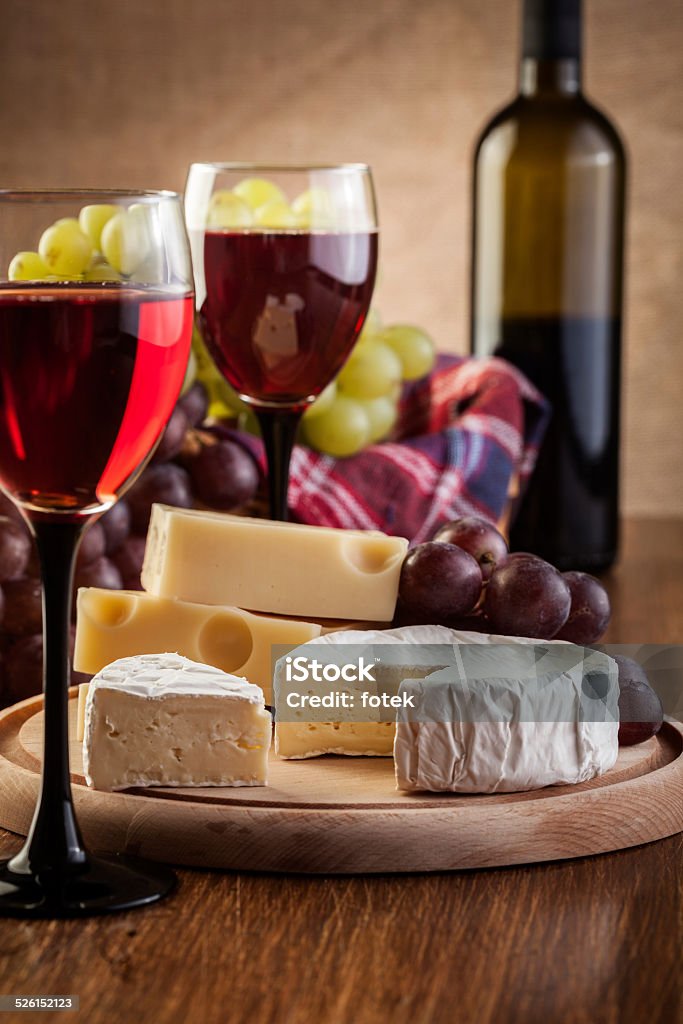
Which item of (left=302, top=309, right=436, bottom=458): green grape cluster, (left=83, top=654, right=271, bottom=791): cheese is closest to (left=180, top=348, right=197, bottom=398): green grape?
(left=302, top=309, right=436, bottom=458): green grape cluster

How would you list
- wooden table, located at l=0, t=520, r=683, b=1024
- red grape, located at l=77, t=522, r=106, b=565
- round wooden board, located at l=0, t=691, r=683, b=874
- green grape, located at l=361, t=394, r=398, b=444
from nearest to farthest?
wooden table, located at l=0, t=520, r=683, b=1024 → round wooden board, located at l=0, t=691, r=683, b=874 → red grape, located at l=77, t=522, r=106, b=565 → green grape, located at l=361, t=394, r=398, b=444

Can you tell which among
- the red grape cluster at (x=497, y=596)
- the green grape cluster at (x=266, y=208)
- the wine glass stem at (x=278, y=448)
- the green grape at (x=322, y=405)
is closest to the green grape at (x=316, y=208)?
the green grape cluster at (x=266, y=208)

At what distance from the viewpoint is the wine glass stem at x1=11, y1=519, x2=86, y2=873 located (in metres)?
0.66

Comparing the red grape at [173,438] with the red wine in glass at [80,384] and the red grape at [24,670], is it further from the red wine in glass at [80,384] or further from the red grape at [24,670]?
the red wine in glass at [80,384]

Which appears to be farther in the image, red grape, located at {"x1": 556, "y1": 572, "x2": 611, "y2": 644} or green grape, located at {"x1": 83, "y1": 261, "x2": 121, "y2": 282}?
red grape, located at {"x1": 556, "y1": 572, "x2": 611, "y2": 644}

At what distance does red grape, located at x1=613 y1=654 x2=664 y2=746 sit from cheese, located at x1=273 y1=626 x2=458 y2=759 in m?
0.10

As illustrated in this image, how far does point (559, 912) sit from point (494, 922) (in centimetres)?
3

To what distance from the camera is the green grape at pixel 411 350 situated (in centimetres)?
155

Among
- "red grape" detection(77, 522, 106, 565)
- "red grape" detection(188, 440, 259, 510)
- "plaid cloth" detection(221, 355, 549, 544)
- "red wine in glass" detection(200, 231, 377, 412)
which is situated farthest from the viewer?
"plaid cloth" detection(221, 355, 549, 544)

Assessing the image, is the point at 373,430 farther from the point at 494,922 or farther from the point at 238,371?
the point at 494,922

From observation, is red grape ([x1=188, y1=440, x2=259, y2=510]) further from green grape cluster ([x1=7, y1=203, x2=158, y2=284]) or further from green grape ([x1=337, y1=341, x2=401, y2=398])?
green grape cluster ([x1=7, y1=203, x2=158, y2=284])

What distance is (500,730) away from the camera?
0.73m

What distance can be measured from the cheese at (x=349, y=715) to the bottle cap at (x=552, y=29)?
0.85 metres

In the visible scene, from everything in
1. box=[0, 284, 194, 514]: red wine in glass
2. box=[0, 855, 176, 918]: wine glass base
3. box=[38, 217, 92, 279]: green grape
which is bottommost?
box=[0, 855, 176, 918]: wine glass base
